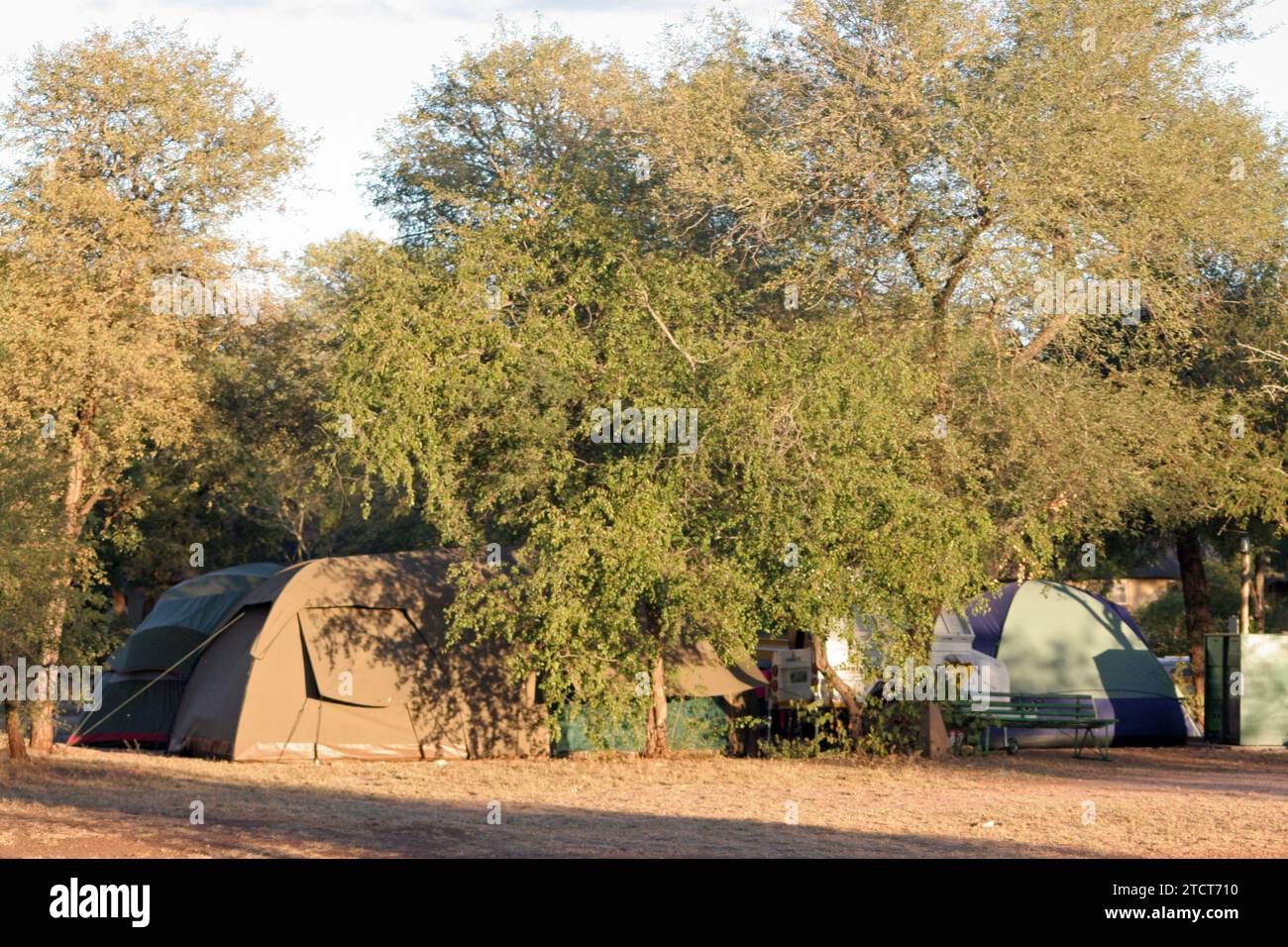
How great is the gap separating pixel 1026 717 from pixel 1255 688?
438cm

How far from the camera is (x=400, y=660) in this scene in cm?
2030

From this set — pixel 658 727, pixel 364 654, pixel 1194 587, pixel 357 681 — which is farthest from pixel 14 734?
pixel 1194 587

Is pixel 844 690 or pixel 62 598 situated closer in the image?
pixel 62 598

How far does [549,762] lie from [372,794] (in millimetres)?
4338

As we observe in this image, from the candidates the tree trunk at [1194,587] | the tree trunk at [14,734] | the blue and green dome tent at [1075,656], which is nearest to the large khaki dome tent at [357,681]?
the tree trunk at [14,734]

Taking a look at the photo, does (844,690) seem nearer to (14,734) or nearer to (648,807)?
(648,807)

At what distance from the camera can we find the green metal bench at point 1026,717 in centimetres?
2095

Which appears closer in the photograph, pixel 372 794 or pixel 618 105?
pixel 372 794

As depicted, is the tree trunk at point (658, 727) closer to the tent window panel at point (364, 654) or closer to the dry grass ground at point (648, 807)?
the dry grass ground at point (648, 807)

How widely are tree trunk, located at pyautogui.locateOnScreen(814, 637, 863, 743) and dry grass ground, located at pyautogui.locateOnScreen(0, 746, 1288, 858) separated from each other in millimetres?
1020

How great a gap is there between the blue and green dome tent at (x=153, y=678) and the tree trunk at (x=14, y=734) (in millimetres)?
4394

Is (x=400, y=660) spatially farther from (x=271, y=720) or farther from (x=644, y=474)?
(x=644, y=474)

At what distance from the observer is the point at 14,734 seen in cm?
1759
